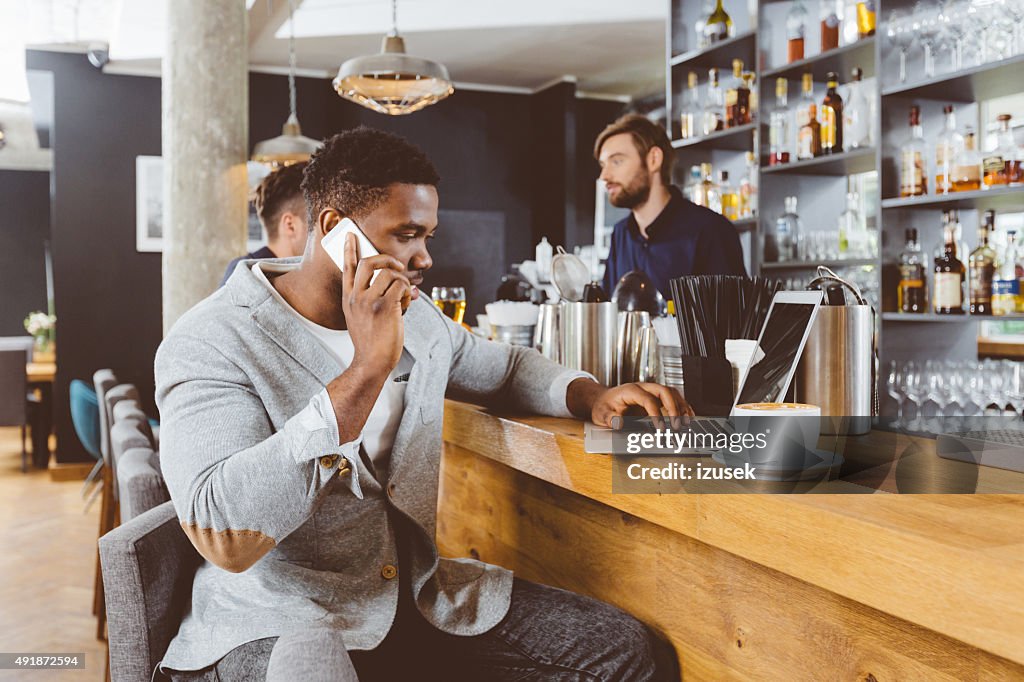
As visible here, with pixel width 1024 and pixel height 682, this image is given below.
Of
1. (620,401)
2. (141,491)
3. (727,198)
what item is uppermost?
(727,198)

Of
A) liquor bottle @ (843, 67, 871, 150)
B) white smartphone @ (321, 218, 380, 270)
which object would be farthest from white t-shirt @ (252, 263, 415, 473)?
liquor bottle @ (843, 67, 871, 150)

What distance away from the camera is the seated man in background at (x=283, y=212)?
3146 millimetres

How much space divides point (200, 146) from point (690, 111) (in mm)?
2644

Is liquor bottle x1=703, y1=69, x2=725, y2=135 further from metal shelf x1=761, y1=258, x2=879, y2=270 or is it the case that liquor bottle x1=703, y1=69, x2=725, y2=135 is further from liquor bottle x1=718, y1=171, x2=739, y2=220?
metal shelf x1=761, y1=258, x2=879, y2=270

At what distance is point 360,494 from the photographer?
4.34ft

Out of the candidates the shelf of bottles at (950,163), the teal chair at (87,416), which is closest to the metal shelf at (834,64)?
the shelf of bottles at (950,163)

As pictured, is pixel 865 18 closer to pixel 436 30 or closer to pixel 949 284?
pixel 949 284

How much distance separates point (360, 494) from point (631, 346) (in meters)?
0.72

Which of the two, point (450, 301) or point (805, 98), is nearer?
point (450, 301)

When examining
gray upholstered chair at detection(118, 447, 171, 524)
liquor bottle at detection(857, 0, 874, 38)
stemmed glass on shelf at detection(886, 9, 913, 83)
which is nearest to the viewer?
gray upholstered chair at detection(118, 447, 171, 524)

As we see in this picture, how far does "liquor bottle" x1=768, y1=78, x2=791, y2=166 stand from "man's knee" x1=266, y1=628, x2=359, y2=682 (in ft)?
11.5

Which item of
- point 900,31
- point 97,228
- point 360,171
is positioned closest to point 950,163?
point 900,31

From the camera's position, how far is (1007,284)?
3160mm

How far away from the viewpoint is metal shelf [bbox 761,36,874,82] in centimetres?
365
